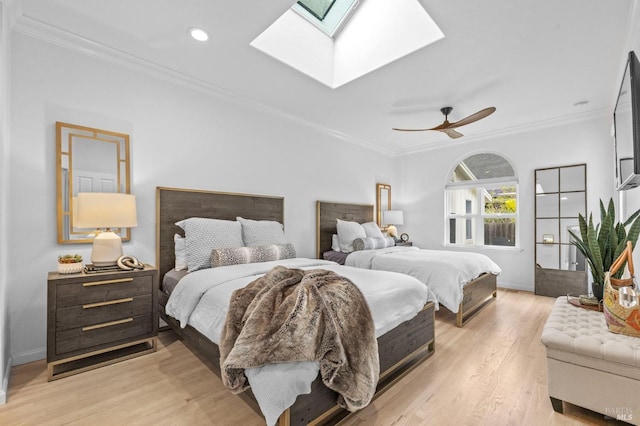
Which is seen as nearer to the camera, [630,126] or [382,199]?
[630,126]

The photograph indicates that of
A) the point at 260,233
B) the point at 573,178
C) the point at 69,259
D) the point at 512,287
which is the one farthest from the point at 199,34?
the point at 512,287

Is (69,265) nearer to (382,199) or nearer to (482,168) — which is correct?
(382,199)

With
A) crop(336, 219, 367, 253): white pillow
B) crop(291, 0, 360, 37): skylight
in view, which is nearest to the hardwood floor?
crop(336, 219, 367, 253): white pillow

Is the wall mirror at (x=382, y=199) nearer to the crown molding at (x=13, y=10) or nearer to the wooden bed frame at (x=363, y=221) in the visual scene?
the wooden bed frame at (x=363, y=221)

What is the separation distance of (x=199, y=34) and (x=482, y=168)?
193 inches

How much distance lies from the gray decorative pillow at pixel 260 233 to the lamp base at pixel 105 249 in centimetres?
113

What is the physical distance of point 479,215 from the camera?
17.5 ft

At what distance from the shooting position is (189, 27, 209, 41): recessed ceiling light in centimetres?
235

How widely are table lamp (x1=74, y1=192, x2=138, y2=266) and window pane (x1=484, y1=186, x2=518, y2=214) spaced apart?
5.40 m

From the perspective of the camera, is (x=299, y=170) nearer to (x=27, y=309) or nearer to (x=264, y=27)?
(x=264, y=27)

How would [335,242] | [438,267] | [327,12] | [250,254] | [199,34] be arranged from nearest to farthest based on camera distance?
[199,34] → [250,254] → [327,12] → [438,267] → [335,242]

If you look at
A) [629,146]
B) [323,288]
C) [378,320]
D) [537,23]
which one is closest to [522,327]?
[629,146]

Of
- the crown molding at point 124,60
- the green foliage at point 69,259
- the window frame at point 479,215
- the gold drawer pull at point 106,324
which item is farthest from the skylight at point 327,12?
the window frame at point 479,215

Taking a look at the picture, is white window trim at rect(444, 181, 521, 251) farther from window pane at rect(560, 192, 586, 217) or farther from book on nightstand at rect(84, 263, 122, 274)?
book on nightstand at rect(84, 263, 122, 274)
